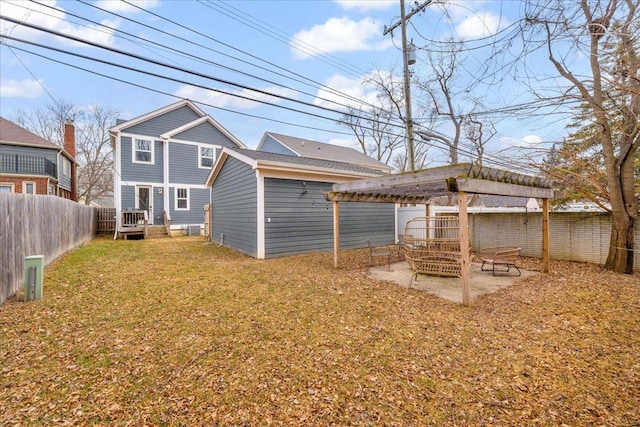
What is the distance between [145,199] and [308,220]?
1106 centimetres

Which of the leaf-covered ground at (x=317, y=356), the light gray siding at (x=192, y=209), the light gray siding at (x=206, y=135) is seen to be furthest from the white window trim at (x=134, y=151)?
the leaf-covered ground at (x=317, y=356)

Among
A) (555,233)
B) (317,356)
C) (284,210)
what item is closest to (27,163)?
(284,210)

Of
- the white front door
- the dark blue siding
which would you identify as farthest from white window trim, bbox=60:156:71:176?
the white front door

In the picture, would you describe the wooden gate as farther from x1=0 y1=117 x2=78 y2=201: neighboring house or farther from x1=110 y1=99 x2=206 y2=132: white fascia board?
x1=110 y1=99 x2=206 y2=132: white fascia board

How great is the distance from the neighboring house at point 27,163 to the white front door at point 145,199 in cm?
541

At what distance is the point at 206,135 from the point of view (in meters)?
17.4

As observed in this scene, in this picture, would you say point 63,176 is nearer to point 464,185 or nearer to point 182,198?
point 182,198

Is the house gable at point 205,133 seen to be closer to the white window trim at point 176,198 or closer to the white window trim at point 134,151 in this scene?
the white window trim at point 134,151

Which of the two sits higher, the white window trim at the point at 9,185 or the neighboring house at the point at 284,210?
the white window trim at the point at 9,185

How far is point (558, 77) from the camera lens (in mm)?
3979

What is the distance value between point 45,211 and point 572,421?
9.90 metres

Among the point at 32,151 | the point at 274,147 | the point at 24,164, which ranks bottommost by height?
the point at 24,164

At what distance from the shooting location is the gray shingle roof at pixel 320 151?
→ 698 inches

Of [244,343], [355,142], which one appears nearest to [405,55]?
[244,343]
